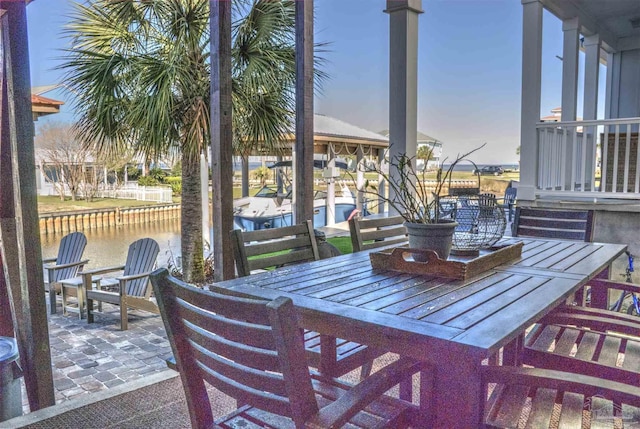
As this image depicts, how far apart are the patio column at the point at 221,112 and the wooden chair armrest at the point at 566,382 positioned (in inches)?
76.8

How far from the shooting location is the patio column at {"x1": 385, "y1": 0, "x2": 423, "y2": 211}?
390 centimetres

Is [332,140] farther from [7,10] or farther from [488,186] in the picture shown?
[7,10]

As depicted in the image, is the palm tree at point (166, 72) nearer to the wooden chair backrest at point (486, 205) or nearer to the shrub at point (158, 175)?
the wooden chair backrest at point (486, 205)

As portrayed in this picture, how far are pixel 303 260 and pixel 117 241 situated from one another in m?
12.6

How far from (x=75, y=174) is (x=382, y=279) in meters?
17.9

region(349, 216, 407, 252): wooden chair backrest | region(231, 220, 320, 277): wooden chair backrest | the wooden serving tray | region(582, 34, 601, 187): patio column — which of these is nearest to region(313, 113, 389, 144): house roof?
region(582, 34, 601, 187): patio column

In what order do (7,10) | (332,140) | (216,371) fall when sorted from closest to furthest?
(216,371), (7,10), (332,140)

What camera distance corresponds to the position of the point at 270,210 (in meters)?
11.2

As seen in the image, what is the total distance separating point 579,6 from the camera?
5.90 m

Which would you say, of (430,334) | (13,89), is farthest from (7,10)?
(430,334)

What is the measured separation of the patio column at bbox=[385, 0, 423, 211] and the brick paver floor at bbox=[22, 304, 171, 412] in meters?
2.71

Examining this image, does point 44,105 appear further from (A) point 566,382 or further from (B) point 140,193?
(B) point 140,193

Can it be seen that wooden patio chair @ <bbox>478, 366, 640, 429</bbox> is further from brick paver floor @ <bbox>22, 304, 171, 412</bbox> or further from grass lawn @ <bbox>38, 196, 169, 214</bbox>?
grass lawn @ <bbox>38, 196, 169, 214</bbox>

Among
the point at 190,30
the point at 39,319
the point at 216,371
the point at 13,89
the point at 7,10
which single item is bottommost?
the point at 39,319
